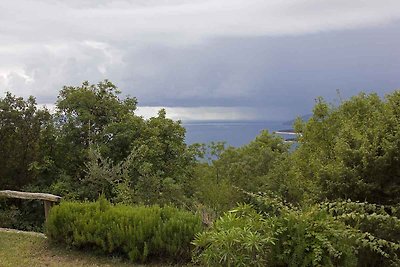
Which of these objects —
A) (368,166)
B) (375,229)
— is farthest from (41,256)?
(368,166)

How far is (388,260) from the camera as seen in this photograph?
5.92m

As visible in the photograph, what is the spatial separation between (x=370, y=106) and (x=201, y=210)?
359 inches

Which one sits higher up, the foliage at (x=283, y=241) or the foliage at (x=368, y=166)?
the foliage at (x=368, y=166)

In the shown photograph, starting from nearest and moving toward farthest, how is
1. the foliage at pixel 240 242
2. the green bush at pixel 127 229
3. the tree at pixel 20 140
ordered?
the foliage at pixel 240 242 → the green bush at pixel 127 229 → the tree at pixel 20 140

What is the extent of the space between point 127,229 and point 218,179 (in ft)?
56.6

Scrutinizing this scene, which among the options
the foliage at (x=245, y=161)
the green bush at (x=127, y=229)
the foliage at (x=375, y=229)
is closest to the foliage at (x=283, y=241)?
the foliage at (x=375, y=229)

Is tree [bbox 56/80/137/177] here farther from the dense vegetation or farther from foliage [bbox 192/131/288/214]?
foliage [bbox 192/131/288/214]

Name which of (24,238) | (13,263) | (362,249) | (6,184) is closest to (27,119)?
(6,184)

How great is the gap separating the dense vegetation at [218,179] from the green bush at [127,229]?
28mm

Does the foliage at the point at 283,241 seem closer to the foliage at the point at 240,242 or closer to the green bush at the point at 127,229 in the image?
the foliage at the point at 240,242

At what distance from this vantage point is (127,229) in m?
6.95

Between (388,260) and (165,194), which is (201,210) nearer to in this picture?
(388,260)

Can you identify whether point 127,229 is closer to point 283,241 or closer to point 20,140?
point 283,241

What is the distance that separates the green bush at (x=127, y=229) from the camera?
6.80 metres
